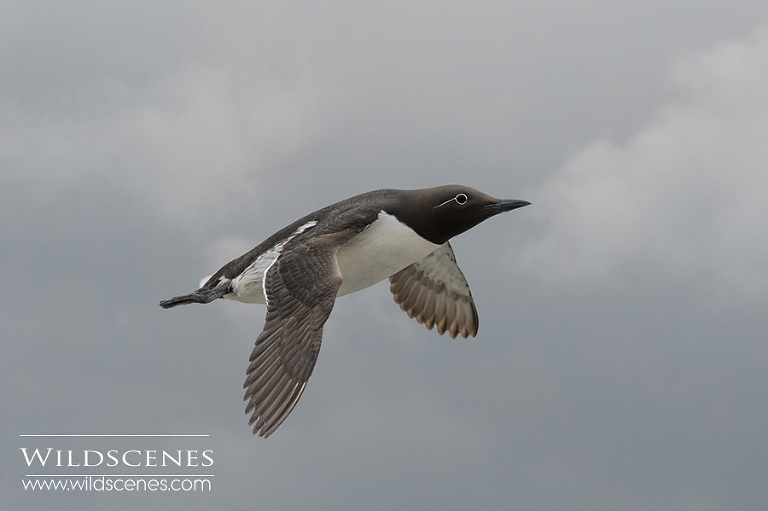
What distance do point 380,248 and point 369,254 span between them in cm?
15

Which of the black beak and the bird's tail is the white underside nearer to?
the bird's tail

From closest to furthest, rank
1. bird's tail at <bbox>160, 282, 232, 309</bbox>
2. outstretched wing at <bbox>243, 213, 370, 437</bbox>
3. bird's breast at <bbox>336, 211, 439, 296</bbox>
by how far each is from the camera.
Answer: outstretched wing at <bbox>243, 213, 370, 437</bbox> → bird's breast at <bbox>336, 211, 439, 296</bbox> → bird's tail at <bbox>160, 282, 232, 309</bbox>

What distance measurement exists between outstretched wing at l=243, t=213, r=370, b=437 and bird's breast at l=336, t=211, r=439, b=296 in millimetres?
607

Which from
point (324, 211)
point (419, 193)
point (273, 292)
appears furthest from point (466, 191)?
point (273, 292)

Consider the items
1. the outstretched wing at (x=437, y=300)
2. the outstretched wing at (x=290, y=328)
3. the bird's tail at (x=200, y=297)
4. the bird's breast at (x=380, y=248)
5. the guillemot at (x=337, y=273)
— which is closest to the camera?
the outstretched wing at (x=290, y=328)

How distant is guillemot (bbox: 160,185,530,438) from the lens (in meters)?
6.79

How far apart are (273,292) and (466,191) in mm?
2635

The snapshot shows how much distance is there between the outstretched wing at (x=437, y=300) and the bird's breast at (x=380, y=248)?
5.51 ft

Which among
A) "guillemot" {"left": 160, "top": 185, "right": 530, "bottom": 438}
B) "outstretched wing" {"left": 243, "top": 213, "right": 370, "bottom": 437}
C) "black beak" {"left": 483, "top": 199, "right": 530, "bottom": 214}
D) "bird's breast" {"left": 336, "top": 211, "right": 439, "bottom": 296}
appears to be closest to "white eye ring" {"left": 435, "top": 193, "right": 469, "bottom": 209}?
"guillemot" {"left": 160, "top": 185, "right": 530, "bottom": 438}

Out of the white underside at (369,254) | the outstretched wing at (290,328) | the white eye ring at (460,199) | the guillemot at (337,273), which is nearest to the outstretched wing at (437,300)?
the guillemot at (337,273)

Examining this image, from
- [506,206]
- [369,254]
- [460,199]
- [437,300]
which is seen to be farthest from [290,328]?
[437,300]

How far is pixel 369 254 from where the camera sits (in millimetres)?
8547

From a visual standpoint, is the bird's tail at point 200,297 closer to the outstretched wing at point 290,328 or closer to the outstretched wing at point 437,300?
the outstretched wing at point 290,328

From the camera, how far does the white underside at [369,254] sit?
8.51 meters
